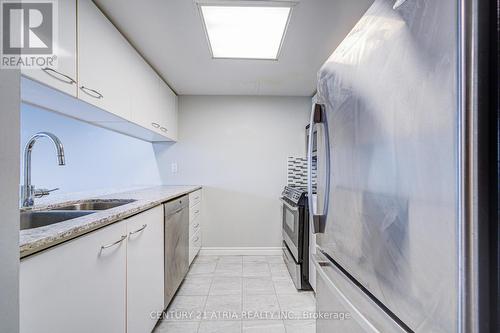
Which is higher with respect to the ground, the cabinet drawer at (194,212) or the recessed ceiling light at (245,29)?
the recessed ceiling light at (245,29)

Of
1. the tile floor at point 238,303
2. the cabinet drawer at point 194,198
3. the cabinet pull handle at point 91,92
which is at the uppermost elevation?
the cabinet pull handle at point 91,92

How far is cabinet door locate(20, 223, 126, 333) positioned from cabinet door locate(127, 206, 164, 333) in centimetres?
8

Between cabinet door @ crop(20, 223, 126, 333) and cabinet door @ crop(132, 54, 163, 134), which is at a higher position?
cabinet door @ crop(132, 54, 163, 134)

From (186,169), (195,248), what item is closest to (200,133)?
(186,169)

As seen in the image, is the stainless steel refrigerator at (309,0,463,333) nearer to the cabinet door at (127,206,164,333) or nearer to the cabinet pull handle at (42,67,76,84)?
the cabinet door at (127,206,164,333)

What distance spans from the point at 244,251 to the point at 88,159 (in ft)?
7.69

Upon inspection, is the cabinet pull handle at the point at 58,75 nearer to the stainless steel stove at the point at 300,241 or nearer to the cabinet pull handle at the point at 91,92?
the cabinet pull handle at the point at 91,92

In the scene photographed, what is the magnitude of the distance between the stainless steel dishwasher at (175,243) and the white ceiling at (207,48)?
4.17 feet

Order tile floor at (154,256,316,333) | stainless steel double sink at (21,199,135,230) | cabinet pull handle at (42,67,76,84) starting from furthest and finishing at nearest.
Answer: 1. tile floor at (154,256,316,333)
2. stainless steel double sink at (21,199,135,230)
3. cabinet pull handle at (42,67,76,84)

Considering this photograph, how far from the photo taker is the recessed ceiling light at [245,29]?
1.57 m

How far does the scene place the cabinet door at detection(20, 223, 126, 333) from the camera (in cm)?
70

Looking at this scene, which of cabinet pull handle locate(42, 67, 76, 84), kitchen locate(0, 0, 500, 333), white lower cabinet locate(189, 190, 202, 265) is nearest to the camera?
kitchen locate(0, 0, 500, 333)

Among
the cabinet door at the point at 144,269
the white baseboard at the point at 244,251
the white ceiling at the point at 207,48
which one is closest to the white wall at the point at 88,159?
the white ceiling at the point at 207,48

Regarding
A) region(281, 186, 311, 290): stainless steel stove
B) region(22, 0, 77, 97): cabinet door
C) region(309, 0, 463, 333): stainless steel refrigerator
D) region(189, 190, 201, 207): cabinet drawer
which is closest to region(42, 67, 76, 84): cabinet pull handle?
region(22, 0, 77, 97): cabinet door
